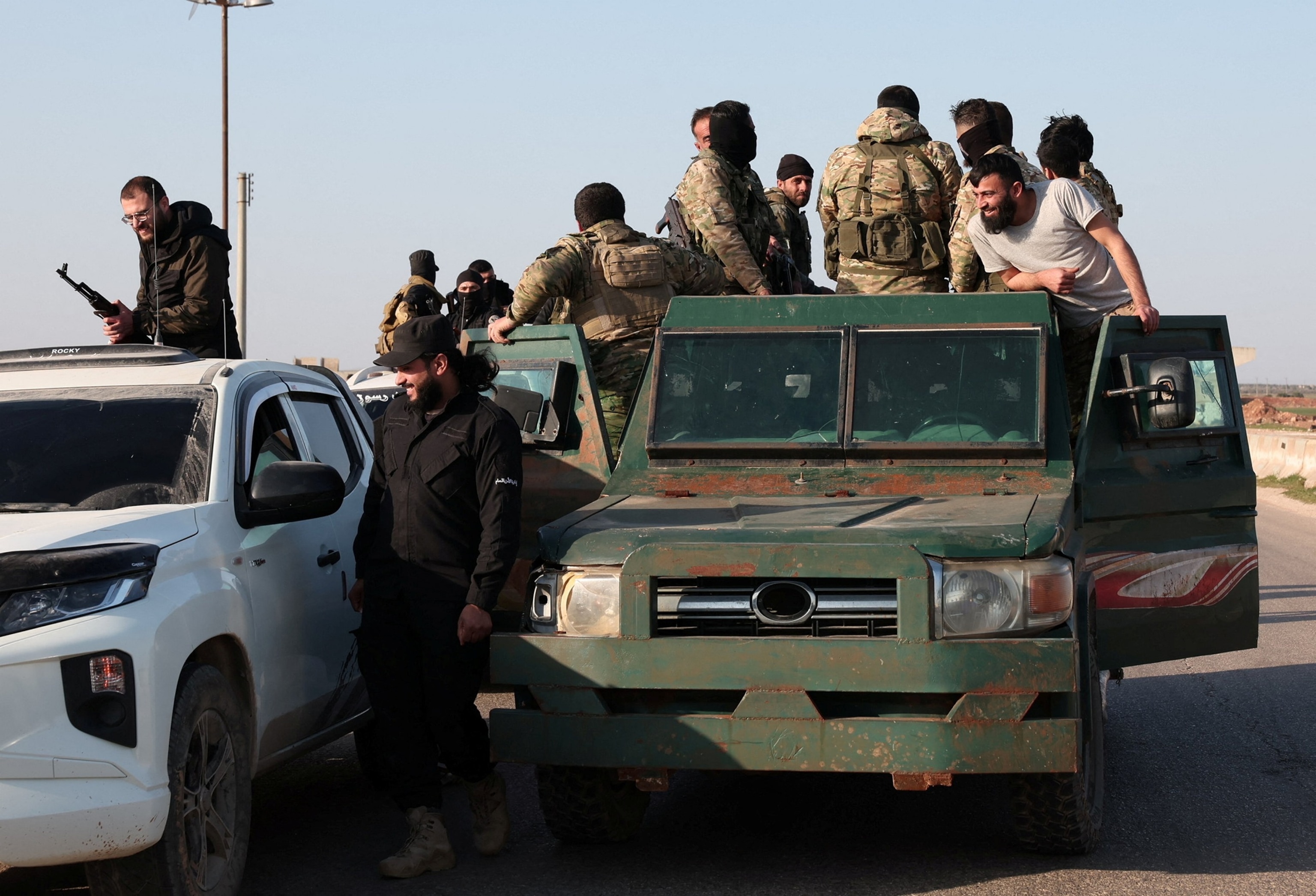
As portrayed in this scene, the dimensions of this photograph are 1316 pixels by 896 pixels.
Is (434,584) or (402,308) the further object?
(402,308)

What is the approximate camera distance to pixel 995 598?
17.2 ft

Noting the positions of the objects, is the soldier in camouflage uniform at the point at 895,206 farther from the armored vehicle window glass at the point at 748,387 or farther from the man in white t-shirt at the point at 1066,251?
the armored vehicle window glass at the point at 748,387

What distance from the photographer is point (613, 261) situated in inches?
334

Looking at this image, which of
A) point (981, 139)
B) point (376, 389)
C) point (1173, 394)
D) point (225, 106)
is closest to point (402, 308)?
point (376, 389)

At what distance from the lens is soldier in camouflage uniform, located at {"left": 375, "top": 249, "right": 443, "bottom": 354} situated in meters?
12.6

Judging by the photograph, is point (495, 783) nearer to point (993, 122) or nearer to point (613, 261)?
point (613, 261)

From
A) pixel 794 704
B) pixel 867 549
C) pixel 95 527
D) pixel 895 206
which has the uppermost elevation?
pixel 895 206

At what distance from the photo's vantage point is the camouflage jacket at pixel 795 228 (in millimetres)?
10930

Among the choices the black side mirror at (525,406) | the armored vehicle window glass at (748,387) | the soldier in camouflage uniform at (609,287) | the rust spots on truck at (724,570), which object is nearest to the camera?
the rust spots on truck at (724,570)

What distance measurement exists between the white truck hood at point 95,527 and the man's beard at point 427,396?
101 cm

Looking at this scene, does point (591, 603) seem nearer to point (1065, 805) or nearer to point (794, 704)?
point (794, 704)

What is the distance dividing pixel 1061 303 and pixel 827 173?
2836 mm

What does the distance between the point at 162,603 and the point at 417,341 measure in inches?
61.5

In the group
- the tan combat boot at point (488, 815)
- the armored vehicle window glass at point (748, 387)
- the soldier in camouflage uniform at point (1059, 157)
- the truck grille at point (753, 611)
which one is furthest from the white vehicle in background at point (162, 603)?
the soldier in camouflage uniform at point (1059, 157)
